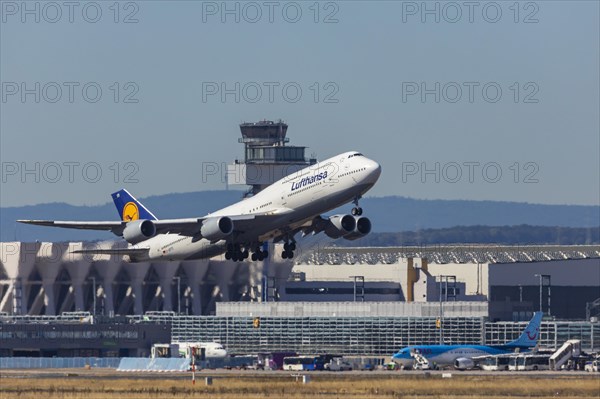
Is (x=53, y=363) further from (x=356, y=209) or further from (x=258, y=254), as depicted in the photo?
(x=356, y=209)

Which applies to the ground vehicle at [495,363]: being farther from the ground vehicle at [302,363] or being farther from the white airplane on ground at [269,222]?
the white airplane on ground at [269,222]

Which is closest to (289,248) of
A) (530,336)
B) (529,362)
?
Result: (529,362)

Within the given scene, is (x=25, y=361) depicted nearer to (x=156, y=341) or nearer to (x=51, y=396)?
(x=156, y=341)

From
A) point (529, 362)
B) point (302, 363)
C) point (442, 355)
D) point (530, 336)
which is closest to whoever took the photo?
point (529, 362)

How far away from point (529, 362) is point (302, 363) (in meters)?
21.1

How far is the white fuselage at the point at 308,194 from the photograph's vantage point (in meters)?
94.9

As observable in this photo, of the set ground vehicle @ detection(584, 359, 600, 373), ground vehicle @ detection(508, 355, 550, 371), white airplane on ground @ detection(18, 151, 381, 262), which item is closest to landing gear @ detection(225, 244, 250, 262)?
white airplane on ground @ detection(18, 151, 381, 262)

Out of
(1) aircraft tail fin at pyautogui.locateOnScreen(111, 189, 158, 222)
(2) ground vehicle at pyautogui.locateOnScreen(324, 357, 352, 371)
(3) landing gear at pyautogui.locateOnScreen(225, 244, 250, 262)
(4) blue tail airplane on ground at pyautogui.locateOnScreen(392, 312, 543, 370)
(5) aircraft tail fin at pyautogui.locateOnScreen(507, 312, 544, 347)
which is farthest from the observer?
(5) aircraft tail fin at pyautogui.locateOnScreen(507, 312, 544, 347)

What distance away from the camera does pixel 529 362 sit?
131m

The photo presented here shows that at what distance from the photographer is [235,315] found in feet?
586

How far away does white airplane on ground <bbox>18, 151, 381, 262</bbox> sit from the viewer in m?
95.4

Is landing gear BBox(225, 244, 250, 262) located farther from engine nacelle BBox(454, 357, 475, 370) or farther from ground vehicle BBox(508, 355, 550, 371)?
ground vehicle BBox(508, 355, 550, 371)

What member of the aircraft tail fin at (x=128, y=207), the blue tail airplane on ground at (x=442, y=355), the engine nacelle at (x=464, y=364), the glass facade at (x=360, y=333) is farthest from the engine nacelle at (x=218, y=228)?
the glass facade at (x=360, y=333)

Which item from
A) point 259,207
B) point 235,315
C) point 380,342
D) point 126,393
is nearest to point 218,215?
point 259,207
